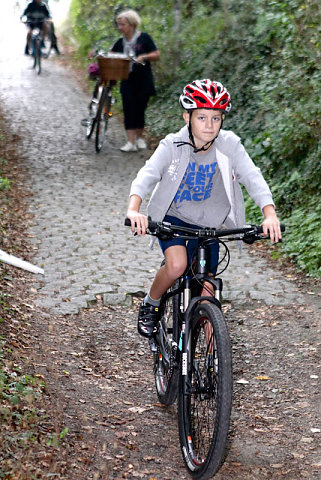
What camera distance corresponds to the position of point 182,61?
50.1ft

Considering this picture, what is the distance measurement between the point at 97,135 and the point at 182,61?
397 centimetres

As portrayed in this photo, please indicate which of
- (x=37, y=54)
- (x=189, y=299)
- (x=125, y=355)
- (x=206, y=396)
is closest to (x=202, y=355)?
(x=206, y=396)

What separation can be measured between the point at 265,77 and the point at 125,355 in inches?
268

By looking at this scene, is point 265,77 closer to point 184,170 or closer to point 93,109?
point 93,109

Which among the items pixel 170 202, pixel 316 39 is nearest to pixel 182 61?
pixel 316 39

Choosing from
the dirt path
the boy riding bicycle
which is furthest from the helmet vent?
the dirt path

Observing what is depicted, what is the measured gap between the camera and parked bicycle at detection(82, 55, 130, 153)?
11.5 metres

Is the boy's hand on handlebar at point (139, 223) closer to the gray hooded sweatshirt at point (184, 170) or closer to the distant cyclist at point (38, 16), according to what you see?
the gray hooded sweatshirt at point (184, 170)

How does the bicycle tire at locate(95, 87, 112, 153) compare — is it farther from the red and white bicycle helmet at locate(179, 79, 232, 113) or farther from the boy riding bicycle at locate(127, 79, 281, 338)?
the red and white bicycle helmet at locate(179, 79, 232, 113)

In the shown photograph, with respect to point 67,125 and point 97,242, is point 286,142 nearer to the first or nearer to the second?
point 97,242

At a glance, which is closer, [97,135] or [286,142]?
[286,142]

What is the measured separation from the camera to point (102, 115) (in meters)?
12.5

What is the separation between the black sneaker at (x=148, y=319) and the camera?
4.83 m

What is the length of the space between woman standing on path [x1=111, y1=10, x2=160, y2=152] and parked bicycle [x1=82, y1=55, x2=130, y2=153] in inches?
9.1
